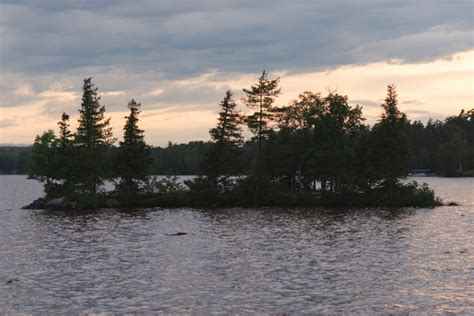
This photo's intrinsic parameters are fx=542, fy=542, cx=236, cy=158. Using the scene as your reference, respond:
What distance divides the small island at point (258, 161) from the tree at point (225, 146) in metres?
0.16

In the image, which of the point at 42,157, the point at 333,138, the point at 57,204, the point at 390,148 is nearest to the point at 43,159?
the point at 42,157

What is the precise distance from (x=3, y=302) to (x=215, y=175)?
61.6 metres

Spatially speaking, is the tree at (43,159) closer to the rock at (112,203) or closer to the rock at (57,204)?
the rock at (57,204)

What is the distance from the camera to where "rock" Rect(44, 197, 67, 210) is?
8536 centimetres

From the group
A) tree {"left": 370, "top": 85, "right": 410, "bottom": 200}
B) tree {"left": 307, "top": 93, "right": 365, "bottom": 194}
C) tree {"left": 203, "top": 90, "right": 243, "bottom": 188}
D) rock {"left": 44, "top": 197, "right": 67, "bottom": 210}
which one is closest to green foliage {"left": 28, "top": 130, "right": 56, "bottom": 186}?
rock {"left": 44, "top": 197, "right": 67, "bottom": 210}

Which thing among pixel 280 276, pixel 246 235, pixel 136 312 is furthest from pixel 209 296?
pixel 246 235

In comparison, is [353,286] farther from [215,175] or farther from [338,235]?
[215,175]

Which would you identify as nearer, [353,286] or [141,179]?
[353,286]

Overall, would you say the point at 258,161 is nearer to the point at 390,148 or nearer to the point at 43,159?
the point at 390,148

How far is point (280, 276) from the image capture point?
3238cm

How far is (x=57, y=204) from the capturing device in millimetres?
85625

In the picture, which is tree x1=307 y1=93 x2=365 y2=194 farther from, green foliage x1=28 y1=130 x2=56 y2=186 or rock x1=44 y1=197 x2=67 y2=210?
green foliage x1=28 y1=130 x2=56 y2=186

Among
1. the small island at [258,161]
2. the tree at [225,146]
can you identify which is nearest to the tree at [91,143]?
the small island at [258,161]

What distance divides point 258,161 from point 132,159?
67.4 ft
